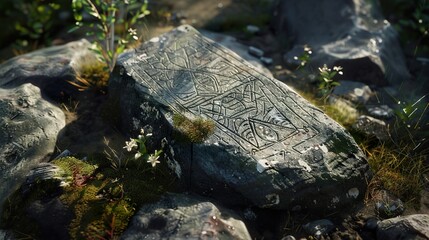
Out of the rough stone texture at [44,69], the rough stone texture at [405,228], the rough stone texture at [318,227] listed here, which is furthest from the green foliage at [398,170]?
the rough stone texture at [44,69]

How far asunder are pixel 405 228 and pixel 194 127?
1697 mm

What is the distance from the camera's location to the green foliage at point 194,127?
372 cm

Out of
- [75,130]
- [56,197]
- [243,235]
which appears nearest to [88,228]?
[56,197]

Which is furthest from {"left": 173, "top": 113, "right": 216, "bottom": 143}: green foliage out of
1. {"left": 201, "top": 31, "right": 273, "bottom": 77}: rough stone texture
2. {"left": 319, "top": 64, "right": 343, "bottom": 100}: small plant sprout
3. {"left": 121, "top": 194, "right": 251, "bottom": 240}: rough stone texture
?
{"left": 201, "top": 31, "right": 273, "bottom": 77}: rough stone texture

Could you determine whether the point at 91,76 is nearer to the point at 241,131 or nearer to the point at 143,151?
the point at 143,151

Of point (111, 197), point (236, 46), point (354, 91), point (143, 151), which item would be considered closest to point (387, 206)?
point (354, 91)

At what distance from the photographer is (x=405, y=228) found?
11.3 feet

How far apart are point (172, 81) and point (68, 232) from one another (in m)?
1.60

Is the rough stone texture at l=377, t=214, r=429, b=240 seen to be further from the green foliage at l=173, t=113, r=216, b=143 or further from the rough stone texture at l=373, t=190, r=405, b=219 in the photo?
the green foliage at l=173, t=113, r=216, b=143

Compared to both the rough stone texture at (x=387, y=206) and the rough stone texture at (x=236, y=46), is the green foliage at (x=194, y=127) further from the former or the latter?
the rough stone texture at (x=236, y=46)

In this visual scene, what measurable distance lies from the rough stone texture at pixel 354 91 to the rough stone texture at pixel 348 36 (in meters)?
0.13

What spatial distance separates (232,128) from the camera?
12.6 feet

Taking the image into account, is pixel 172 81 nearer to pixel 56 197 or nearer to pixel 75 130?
pixel 75 130

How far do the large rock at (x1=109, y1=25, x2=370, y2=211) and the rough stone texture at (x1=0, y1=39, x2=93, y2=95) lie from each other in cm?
64
